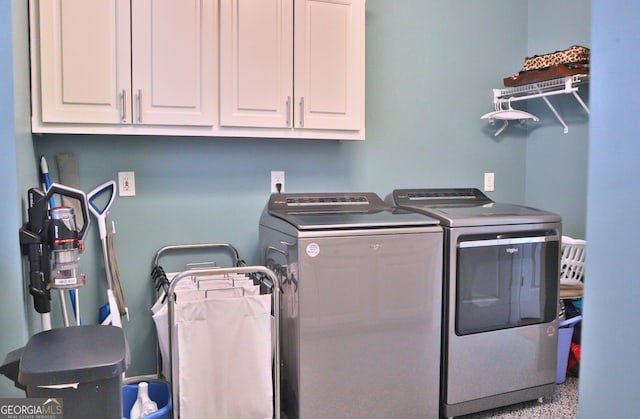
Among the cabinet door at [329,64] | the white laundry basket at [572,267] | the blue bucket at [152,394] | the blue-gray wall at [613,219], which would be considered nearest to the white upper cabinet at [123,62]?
the cabinet door at [329,64]

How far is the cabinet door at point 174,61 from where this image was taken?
2.14 meters

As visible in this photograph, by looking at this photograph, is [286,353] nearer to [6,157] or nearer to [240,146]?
[240,146]

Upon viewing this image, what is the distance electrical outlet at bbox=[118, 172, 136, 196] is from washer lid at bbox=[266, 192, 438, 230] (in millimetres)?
678

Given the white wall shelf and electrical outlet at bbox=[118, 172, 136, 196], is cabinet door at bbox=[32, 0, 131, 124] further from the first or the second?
the white wall shelf

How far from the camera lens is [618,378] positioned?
989mm

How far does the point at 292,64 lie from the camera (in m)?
2.39

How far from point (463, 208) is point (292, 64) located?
1166 mm

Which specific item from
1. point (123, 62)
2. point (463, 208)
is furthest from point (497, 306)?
point (123, 62)

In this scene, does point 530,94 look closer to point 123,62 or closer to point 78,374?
point 123,62

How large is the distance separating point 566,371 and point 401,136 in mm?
1677

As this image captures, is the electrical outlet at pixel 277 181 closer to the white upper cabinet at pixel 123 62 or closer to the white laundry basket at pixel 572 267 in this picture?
the white upper cabinet at pixel 123 62

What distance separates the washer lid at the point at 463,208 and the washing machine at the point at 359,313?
0.14 metres

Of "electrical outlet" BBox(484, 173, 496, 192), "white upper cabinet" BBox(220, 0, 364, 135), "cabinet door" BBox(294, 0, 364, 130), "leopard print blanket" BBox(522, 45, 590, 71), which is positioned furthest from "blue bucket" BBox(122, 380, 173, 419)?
"leopard print blanket" BBox(522, 45, 590, 71)

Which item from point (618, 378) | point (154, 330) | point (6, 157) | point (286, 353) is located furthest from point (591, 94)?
point (154, 330)
